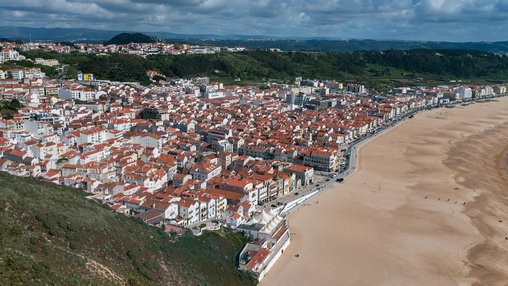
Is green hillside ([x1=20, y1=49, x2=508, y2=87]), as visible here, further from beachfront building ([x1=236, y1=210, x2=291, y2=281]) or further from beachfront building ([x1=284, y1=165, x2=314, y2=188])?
beachfront building ([x1=236, y1=210, x2=291, y2=281])

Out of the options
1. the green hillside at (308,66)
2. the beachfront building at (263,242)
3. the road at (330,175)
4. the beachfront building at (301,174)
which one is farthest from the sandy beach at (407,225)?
the green hillside at (308,66)

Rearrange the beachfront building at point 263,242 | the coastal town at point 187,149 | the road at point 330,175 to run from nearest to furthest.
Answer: the beachfront building at point 263,242 < the coastal town at point 187,149 < the road at point 330,175

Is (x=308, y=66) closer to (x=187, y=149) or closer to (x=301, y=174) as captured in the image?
(x=187, y=149)

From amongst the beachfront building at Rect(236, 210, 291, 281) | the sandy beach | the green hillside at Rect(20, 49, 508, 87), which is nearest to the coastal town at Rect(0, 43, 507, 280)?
the beachfront building at Rect(236, 210, 291, 281)

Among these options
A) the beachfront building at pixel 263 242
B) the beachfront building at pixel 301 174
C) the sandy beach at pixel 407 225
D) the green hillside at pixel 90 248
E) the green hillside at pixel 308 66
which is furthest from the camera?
the green hillside at pixel 308 66

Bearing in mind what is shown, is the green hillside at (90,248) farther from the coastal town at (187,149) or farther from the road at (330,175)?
the road at (330,175)

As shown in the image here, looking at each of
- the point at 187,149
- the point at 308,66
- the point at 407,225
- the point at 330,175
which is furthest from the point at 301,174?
the point at 308,66

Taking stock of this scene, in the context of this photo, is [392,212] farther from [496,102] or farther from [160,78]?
[496,102]
